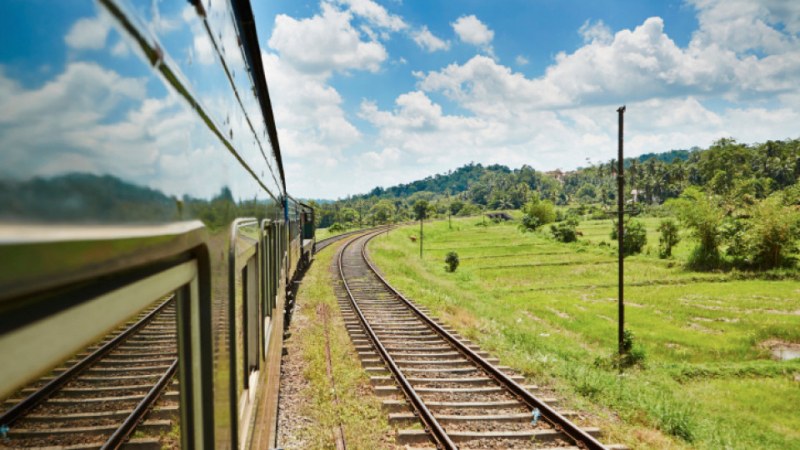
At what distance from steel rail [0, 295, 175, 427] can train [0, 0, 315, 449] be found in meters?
0.15

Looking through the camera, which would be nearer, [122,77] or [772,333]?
[122,77]

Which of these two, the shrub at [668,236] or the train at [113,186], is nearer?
the train at [113,186]

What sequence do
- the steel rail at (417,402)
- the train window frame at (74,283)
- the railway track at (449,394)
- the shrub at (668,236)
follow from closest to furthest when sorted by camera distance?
the train window frame at (74,283) → the steel rail at (417,402) → the railway track at (449,394) → the shrub at (668,236)

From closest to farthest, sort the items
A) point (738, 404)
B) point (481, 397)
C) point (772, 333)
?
point (481, 397)
point (738, 404)
point (772, 333)

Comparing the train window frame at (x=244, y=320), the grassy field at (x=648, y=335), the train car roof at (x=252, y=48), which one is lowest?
the grassy field at (x=648, y=335)

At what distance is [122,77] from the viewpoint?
0.94 meters

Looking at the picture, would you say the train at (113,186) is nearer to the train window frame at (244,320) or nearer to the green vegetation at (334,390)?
the train window frame at (244,320)

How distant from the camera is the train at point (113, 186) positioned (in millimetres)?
601

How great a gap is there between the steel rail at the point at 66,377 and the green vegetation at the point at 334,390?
5.31m

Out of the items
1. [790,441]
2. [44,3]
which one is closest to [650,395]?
[790,441]

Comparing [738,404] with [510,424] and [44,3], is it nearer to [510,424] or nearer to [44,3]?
[510,424]

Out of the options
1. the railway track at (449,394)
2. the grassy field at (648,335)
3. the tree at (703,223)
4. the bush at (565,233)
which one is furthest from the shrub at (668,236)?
the railway track at (449,394)

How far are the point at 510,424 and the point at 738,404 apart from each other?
8808 mm

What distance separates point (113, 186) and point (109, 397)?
0.75 metres
